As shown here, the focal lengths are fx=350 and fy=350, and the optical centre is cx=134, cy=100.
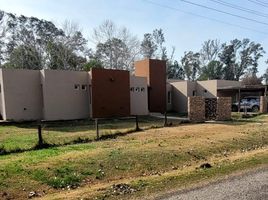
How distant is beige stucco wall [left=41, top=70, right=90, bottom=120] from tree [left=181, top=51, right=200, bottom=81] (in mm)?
60320

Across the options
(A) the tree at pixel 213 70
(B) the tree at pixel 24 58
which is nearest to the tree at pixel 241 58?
(A) the tree at pixel 213 70

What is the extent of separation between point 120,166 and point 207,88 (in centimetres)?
3446

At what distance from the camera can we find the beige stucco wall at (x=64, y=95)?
27.0m

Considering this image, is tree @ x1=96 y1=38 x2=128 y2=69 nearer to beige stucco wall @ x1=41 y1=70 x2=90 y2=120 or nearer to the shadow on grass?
beige stucco wall @ x1=41 y1=70 x2=90 y2=120

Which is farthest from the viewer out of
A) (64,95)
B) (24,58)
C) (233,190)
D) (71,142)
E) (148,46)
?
(148,46)

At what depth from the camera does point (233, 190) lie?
25.0ft

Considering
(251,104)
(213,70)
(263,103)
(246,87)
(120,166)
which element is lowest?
(120,166)

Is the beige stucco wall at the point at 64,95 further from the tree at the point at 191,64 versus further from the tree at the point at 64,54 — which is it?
the tree at the point at 191,64

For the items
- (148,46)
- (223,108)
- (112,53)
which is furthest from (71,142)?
(148,46)

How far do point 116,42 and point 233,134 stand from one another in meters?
46.7

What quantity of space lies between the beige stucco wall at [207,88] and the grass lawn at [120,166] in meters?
28.0

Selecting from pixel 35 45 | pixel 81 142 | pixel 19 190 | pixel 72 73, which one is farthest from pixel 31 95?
pixel 35 45

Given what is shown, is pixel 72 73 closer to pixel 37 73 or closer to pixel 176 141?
pixel 37 73

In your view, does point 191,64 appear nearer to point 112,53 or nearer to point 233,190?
point 112,53
